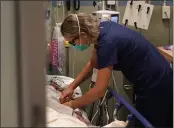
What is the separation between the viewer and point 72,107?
1.74m

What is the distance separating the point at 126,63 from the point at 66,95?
44 cm

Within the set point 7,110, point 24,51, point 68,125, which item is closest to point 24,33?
point 24,51

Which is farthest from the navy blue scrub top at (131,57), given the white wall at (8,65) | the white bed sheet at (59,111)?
the white wall at (8,65)

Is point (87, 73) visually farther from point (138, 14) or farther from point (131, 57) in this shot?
point (138, 14)

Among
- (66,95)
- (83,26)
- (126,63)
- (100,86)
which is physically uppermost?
(83,26)

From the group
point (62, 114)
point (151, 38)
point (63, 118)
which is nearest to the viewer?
point (63, 118)

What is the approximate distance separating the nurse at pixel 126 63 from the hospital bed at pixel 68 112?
2.9 inches

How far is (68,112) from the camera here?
1.57 m

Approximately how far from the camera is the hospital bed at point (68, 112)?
1218 mm

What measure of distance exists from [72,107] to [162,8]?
5.69 ft

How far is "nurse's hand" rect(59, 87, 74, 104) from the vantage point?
1.85 meters

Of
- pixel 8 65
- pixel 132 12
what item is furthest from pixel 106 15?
pixel 8 65

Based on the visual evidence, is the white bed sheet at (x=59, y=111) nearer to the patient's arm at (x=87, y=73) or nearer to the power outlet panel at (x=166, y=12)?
the patient's arm at (x=87, y=73)

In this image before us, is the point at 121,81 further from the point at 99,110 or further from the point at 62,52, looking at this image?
the point at 99,110
